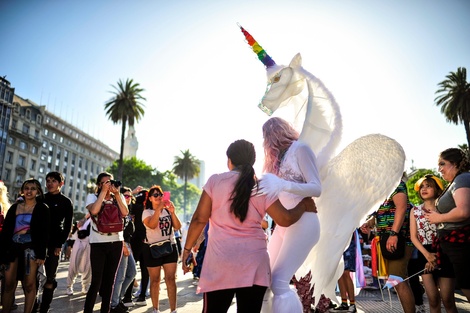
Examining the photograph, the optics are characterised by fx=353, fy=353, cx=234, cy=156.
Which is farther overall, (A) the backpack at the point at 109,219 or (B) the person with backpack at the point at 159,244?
(B) the person with backpack at the point at 159,244

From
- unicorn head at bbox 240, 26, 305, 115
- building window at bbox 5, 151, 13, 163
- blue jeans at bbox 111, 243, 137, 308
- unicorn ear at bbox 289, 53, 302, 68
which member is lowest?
blue jeans at bbox 111, 243, 137, 308

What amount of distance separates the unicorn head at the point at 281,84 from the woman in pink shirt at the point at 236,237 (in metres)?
1.22

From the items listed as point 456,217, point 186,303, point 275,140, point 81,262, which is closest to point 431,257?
point 456,217

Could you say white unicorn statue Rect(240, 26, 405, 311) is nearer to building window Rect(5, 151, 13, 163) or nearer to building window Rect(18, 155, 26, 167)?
building window Rect(5, 151, 13, 163)

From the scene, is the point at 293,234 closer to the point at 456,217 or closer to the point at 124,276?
the point at 456,217

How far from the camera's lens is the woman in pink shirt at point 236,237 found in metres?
2.32

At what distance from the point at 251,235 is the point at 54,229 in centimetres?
371

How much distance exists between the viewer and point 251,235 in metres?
2.42

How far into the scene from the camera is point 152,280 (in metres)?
5.15

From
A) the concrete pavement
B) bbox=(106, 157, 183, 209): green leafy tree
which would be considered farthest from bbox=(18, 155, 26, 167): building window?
the concrete pavement

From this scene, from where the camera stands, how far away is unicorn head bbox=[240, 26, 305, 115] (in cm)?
361

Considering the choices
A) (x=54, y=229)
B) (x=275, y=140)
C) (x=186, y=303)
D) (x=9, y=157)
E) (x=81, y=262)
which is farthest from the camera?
(x=9, y=157)

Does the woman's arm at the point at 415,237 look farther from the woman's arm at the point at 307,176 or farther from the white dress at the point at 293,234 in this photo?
the woman's arm at the point at 307,176

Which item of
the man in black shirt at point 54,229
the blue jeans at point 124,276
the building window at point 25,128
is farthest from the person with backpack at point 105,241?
the building window at point 25,128
